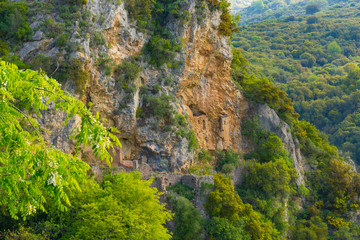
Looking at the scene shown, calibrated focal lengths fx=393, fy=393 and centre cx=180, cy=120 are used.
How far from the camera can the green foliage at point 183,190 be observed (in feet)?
83.7

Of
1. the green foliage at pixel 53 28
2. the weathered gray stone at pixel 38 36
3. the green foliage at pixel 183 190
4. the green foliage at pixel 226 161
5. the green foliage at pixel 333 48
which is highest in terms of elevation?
the green foliage at pixel 53 28

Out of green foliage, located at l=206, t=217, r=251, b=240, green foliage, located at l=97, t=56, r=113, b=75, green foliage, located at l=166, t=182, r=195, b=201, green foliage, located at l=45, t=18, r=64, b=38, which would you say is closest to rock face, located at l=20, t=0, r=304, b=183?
green foliage, located at l=97, t=56, r=113, b=75

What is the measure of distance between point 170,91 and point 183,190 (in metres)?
9.45

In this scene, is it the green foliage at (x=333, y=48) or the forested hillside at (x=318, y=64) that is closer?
the forested hillside at (x=318, y=64)

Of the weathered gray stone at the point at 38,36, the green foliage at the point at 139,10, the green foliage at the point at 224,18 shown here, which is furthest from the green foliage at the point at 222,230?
the green foliage at the point at 224,18

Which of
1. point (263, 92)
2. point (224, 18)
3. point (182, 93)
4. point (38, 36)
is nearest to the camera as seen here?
point (38, 36)

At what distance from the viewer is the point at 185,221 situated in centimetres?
2364

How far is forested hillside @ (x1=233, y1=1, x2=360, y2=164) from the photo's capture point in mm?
64263

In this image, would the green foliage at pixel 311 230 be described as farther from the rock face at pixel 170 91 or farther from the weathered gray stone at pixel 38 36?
the weathered gray stone at pixel 38 36

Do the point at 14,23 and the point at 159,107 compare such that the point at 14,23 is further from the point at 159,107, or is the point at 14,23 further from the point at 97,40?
the point at 159,107

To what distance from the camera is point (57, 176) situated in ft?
20.8

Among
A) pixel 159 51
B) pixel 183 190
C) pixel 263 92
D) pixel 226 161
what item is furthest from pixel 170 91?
pixel 263 92

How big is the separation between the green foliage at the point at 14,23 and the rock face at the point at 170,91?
2.22 ft

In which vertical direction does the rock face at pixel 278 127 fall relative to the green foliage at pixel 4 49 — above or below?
below
